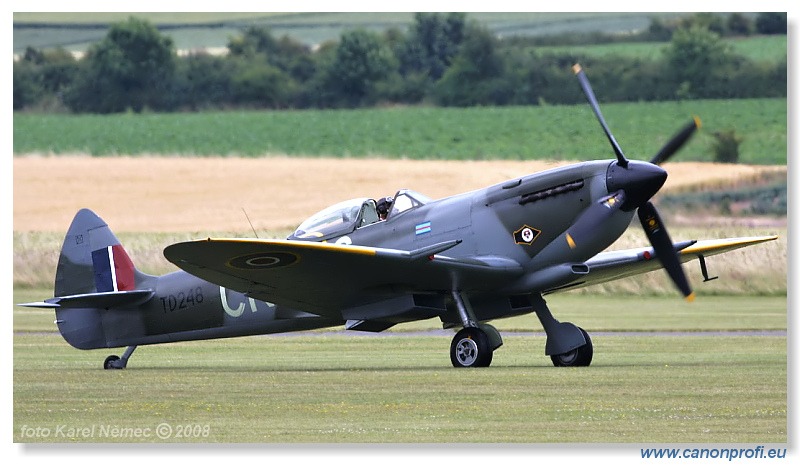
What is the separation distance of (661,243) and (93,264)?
8381 millimetres

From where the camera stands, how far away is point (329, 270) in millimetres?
19094

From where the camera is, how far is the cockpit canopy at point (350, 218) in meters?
20.5

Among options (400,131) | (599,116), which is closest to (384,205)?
(599,116)

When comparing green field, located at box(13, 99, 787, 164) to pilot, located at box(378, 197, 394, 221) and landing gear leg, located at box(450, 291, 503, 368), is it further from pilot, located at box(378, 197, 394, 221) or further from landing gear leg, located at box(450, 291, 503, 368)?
landing gear leg, located at box(450, 291, 503, 368)

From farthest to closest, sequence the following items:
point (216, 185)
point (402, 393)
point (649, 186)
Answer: point (216, 185) → point (649, 186) → point (402, 393)

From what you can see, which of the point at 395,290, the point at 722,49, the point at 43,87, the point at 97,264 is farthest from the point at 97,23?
the point at 395,290

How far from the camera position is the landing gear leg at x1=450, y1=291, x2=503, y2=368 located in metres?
19.4

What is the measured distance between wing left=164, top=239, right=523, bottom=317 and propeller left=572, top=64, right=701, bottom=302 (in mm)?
1779

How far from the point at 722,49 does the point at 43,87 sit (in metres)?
19.5

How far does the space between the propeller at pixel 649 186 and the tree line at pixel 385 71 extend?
63.8 ft

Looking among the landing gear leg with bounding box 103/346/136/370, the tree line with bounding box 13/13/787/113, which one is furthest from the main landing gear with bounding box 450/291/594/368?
the tree line with bounding box 13/13/787/113

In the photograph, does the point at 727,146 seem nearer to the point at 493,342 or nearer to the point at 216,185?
the point at 216,185

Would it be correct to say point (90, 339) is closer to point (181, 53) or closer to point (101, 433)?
point (101, 433)

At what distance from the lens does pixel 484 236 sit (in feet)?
64.9
